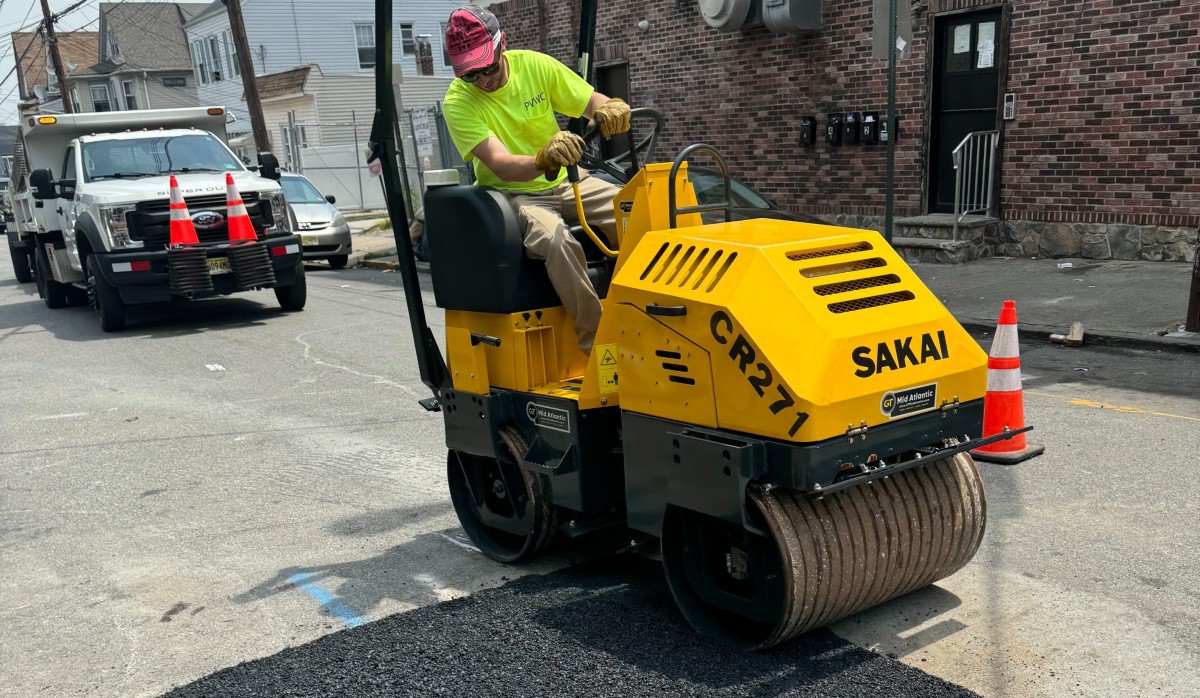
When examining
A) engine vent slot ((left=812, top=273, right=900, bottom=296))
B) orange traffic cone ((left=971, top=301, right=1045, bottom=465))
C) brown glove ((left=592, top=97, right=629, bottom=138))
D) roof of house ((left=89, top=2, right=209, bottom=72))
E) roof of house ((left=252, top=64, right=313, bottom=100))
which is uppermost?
roof of house ((left=89, top=2, right=209, bottom=72))

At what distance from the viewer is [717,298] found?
11.4 ft

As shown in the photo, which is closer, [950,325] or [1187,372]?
[950,325]

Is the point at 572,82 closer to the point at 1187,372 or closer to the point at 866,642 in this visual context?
the point at 866,642

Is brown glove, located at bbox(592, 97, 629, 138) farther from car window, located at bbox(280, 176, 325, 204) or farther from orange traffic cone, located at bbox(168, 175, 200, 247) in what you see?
car window, located at bbox(280, 176, 325, 204)

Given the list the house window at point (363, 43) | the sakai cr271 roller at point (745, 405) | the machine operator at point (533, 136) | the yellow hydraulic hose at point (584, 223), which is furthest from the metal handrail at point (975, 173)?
the house window at point (363, 43)

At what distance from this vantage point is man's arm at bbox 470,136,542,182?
4.46 meters

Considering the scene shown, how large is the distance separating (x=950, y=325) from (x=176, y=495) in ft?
14.5

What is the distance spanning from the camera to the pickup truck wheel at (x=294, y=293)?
12.8 meters

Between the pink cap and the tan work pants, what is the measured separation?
1.87ft

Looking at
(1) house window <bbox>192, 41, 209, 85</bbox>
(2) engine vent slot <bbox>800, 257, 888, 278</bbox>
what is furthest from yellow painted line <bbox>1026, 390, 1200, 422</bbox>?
(1) house window <bbox>192, 41, 209, 85</bbox>

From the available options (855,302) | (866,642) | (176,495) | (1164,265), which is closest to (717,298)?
(855,302)

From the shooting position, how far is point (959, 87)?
13.3 m

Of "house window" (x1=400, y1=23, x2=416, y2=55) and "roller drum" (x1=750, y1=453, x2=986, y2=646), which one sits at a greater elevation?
"house window" (x1=400, y1=23, x2=416, y2=55)

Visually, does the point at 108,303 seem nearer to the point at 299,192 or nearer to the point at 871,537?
the point at 299,192
